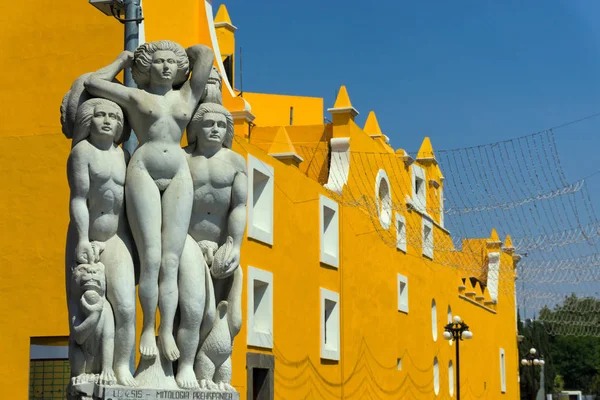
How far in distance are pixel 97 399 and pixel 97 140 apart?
158 cm

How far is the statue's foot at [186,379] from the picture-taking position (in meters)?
6.80

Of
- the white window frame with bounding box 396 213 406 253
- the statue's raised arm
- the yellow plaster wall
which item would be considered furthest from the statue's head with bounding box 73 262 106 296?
the yellow plaster wall

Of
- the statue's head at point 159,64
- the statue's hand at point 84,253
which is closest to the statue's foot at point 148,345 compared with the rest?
the statue's hand at point 84,253

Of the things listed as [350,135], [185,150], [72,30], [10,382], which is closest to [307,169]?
[350,135]

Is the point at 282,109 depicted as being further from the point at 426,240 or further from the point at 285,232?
the point at 285,232

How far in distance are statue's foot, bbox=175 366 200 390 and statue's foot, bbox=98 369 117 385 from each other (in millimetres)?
497

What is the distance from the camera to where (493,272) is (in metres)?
39.4

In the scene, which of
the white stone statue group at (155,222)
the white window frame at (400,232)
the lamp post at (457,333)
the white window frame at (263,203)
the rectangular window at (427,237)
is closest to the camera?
the white stone statue group at (155,222)

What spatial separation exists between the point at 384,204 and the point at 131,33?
671 inches

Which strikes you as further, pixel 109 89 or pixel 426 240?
pixel 426 240

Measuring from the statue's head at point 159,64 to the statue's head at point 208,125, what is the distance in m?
0.27

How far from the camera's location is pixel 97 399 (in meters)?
6.30

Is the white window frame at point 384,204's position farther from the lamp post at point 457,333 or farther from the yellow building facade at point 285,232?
the lamp post at point 457,333

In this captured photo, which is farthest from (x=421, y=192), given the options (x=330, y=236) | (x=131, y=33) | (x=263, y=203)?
(x=131, y=33)
